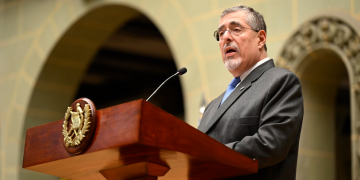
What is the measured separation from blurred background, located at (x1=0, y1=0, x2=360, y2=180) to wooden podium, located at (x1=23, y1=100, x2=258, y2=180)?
6.34 ft

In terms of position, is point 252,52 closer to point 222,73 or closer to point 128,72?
point 222,73

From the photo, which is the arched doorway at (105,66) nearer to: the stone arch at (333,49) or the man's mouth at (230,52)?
the stone arch at (333,49)

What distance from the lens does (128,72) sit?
980 centimetres

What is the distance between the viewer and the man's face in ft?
8.13

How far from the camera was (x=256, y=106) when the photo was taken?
2205 millimetres

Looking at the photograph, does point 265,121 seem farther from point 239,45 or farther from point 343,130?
point 343,130

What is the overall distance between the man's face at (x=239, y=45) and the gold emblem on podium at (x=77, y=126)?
799 millimetres

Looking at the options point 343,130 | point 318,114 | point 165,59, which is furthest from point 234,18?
point 165,59

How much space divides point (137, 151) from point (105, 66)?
782cm

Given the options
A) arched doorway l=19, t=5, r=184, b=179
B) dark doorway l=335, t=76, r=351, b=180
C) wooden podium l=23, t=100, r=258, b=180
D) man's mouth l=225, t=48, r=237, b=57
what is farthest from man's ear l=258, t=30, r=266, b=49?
dark doorway l=335, t=76, r=351, b=180

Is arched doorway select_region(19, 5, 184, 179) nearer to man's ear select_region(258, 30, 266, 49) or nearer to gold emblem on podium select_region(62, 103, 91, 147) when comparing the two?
man's ear select_region(258, 30, 266, 49)

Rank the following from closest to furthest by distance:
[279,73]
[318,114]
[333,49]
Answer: [279,73]
[333,49]
[318,114]

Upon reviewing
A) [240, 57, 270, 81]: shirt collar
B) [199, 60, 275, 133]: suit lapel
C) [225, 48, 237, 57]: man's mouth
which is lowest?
[199, 60, 275, 133]: suit lapel

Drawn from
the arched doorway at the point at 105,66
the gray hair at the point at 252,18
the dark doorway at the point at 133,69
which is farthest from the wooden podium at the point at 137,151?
the dark doorway at the point at 133,69
